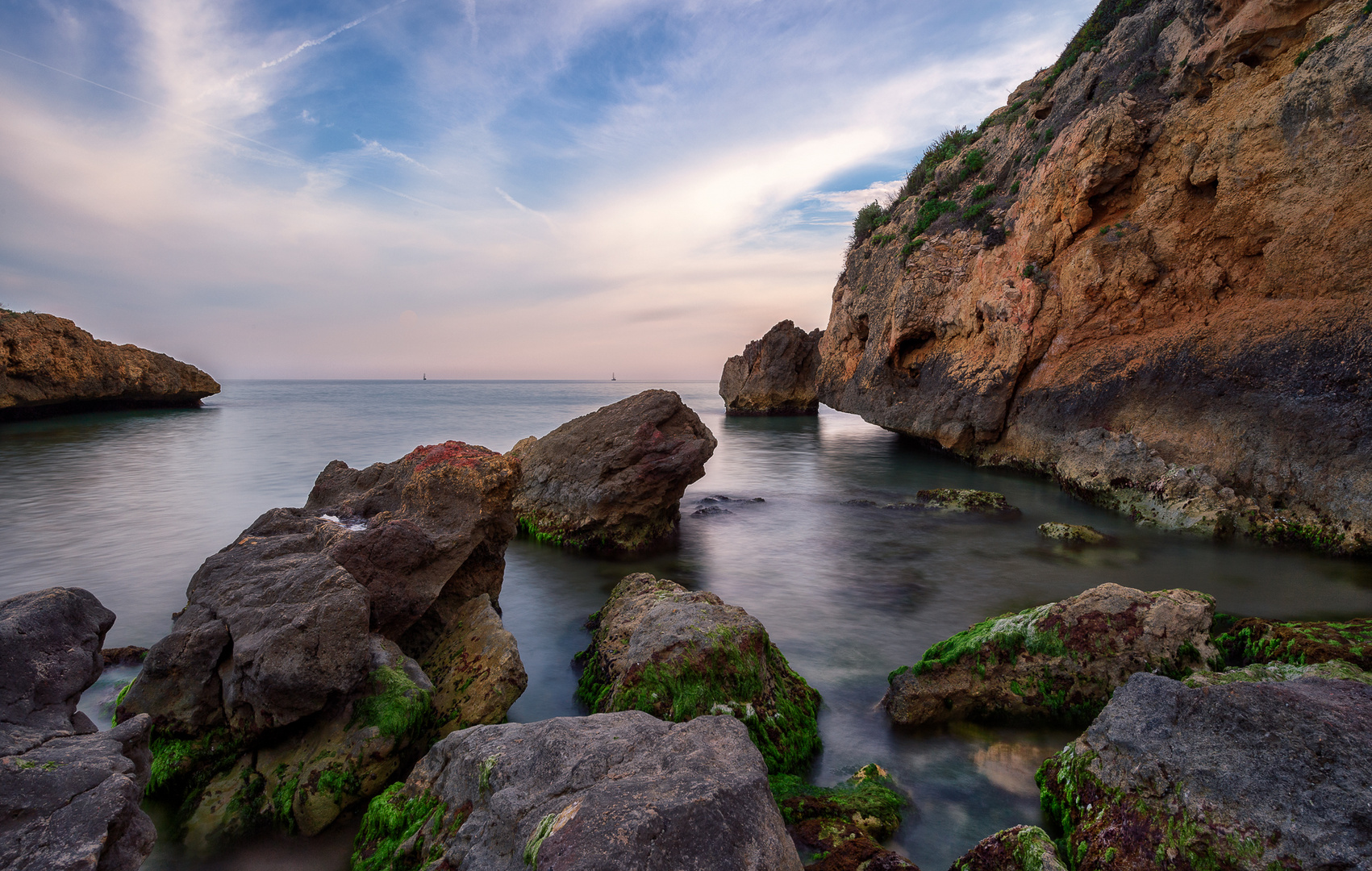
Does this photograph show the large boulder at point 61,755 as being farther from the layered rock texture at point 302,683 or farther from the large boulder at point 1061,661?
the large boulder at point 1061,661

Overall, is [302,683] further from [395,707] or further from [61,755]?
[61,755]

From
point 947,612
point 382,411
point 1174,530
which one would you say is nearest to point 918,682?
point 947,612

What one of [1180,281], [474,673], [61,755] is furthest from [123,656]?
[1180,281]

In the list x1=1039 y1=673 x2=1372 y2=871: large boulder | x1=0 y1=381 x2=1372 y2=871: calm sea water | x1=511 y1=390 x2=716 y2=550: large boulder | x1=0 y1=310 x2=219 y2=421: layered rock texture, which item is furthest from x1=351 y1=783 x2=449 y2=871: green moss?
x1=0 y1=310 x2=219 y2=421: layered rock texture

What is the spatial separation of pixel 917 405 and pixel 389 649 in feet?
56.8

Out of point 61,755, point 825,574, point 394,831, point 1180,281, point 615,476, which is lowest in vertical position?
point 825,574

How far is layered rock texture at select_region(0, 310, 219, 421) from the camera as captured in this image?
25219 mm

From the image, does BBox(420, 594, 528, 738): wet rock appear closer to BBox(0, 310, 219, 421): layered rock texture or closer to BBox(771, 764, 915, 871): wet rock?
BBox(771, 764, 915, 871): wet rock

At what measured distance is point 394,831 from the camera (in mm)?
3332

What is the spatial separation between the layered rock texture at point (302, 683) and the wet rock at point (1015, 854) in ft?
10.9

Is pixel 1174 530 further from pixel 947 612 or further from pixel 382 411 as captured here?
pixel 382 411

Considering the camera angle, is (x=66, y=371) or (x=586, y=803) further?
(x=66, y=371)

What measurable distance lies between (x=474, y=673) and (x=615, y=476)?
5.34 m

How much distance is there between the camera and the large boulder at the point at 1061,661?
16.2 feet
